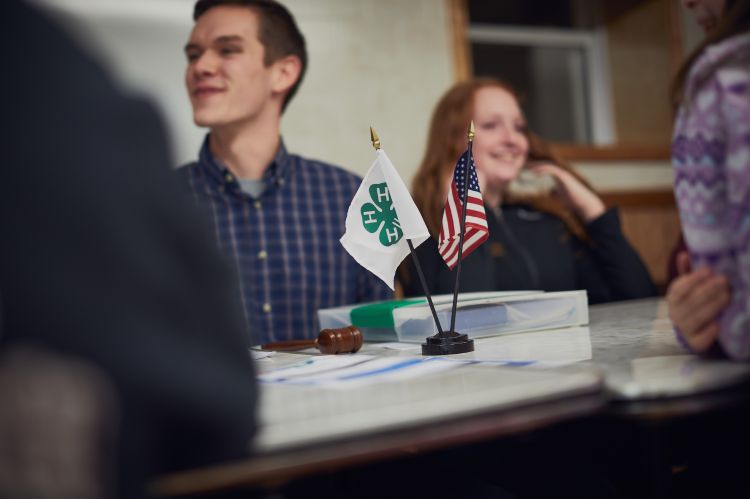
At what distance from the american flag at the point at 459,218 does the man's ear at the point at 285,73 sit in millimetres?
1214

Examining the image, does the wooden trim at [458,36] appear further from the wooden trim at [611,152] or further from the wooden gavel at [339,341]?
the wooden gavel at [339,341]

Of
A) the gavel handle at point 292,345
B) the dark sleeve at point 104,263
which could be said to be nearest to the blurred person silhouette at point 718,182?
the dark sleeve at point 104,263

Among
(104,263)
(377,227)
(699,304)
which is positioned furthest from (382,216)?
(104,263)

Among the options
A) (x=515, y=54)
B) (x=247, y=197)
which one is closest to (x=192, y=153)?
(x=247, y=197)

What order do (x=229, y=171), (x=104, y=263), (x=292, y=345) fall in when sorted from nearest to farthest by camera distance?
1. (x=104, y=263)
2. (x=292, y=345)
3. (x=229, y=171)

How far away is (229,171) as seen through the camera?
2.11m

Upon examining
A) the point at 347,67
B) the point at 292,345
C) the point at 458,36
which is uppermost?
the point at 458,36

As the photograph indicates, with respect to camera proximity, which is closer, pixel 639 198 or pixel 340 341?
pixel 340 341

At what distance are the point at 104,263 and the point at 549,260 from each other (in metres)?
2.12

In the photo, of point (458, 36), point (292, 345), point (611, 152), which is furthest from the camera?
point (611, 152)

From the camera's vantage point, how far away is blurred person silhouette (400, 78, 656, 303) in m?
2.45

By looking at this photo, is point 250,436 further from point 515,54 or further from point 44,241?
point 515,54

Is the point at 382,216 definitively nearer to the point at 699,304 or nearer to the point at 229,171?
the point at 699,304

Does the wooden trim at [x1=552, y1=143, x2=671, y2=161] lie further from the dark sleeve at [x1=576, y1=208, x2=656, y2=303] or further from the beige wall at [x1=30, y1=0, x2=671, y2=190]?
the dark sleeve at [x1=576, y1=208, x2=656, y2=303]
